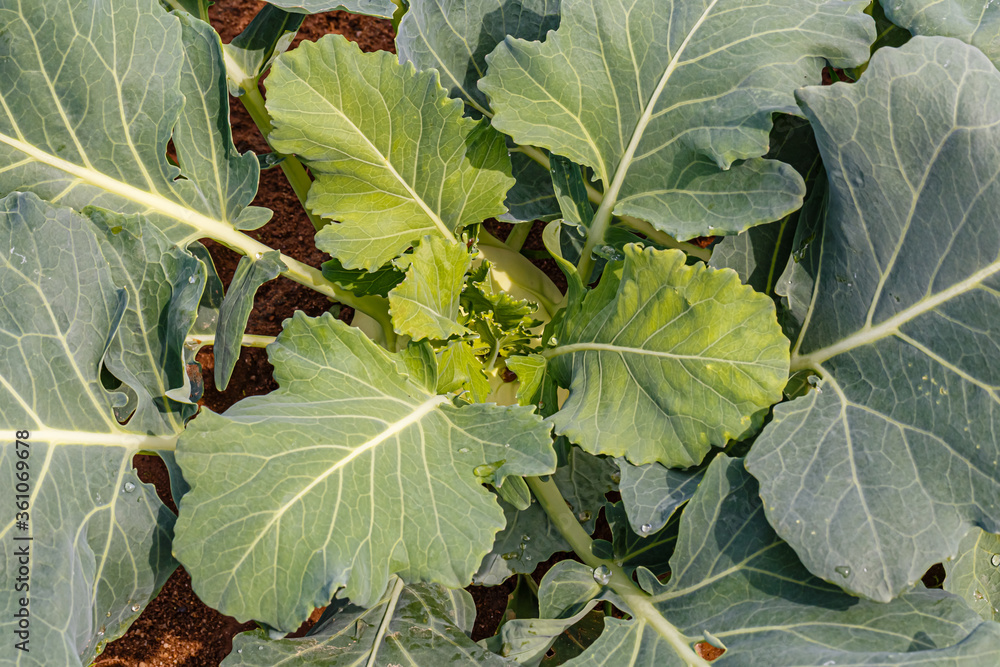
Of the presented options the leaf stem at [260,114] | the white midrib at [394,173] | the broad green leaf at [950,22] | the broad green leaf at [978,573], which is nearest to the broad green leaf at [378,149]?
the white midrib at [394,173]

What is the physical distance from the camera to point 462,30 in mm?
1084

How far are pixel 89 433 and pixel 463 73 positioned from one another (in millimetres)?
766

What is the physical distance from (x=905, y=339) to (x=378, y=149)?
2.52 ft

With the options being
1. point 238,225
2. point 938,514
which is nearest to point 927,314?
point 938,514

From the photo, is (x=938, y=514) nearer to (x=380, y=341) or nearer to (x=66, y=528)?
(x=380, y=341)

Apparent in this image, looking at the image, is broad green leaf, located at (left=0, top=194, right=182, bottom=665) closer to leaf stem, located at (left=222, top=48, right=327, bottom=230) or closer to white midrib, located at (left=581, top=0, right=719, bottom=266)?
leaf stem, located at (left=222, top=48, right=327, bottom=230)

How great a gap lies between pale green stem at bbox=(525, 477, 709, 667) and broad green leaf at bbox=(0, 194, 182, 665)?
568mm

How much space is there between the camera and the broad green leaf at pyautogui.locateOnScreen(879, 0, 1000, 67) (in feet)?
3.14

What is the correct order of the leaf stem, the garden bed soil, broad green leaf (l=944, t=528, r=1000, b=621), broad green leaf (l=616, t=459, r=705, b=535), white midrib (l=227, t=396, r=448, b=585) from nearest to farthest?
1. white midrib (l=227, t=396, r=448, b=585)
2. broad green leaf (l=616, t=459, r=705, b=535)
3. broad green leaf (l=944, t=528, r=1000, b=621)
4. the leaf stem
5. the garden bed soil

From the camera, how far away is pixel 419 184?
3.54 feet

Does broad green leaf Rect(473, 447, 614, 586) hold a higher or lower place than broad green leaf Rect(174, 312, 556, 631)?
lower

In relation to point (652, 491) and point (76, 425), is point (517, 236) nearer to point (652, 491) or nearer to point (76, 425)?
point (652, 491)

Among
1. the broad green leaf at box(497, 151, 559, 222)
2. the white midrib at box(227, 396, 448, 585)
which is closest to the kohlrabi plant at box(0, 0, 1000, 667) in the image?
the white midrib at box(227, 396, 448, 585)

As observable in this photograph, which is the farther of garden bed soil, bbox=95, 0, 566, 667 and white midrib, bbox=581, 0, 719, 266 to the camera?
garden bed soil, bbox=95, 0, 566, 667
